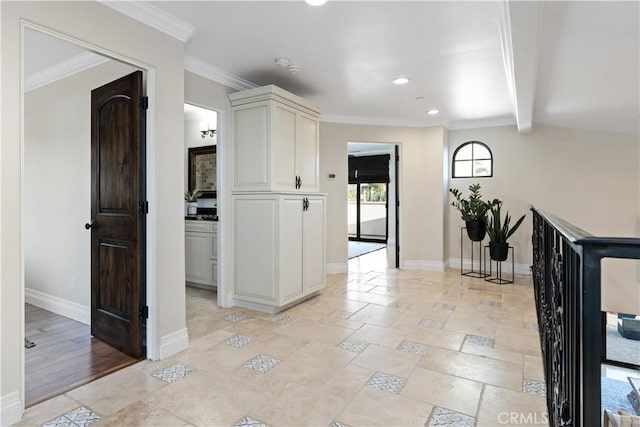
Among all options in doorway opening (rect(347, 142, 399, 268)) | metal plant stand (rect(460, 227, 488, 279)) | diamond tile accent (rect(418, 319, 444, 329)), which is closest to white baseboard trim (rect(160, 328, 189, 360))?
diamond tile accent (rect(418, 319, 444, 329))

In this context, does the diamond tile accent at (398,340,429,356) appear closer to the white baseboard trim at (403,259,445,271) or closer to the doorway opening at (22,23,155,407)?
the doorway opening at (22,23,155,407)

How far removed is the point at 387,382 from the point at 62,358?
7.46 feet

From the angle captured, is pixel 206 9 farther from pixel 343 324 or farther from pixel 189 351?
pixel 343 324

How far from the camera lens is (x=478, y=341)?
9.07 ft

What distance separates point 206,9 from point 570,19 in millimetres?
2316

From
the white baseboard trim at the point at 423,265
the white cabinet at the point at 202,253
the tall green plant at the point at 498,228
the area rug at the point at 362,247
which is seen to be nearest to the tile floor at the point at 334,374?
the white cabinet at the point at 202,253

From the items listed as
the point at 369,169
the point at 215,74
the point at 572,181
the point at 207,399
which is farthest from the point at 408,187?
the point at 207,399

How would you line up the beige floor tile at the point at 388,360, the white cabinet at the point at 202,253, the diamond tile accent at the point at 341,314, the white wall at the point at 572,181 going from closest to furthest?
the beige floor tile at the point at 388,360, the diamond tile accent at the point at 341,314, the white cabinet at the point at 202,253, the white wall at the point at 572,181

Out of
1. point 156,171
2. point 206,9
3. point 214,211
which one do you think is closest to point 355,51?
point 206,9

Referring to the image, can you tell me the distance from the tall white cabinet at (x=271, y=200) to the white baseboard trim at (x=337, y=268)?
1586 mm

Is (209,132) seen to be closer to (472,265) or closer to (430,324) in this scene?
(430,324)

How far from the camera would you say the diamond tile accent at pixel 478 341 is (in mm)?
2693

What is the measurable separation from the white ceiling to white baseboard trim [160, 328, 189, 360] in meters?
2.20

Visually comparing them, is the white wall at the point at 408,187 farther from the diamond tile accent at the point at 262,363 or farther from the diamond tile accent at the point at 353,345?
the diamond tile accent at the point at 262,363
